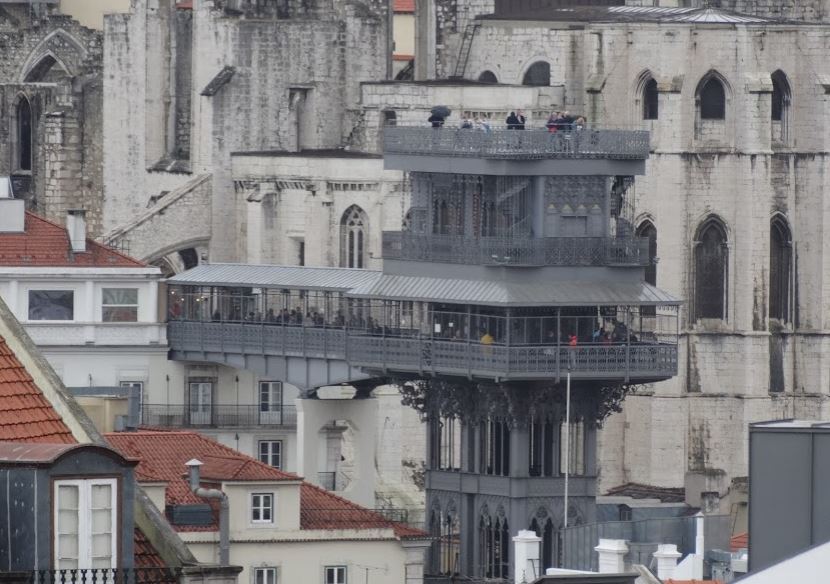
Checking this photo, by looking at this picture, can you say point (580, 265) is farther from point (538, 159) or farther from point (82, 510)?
point (82, 510)

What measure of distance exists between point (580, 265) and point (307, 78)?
1298 inches

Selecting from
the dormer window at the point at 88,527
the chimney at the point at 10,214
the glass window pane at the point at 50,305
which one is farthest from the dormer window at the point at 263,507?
the dormer window at the point at 88,527

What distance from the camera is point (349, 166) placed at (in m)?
119

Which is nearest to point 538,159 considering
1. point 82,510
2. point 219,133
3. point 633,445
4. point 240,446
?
point 240,446

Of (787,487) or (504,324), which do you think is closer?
(787,487)

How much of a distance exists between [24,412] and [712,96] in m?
80.7

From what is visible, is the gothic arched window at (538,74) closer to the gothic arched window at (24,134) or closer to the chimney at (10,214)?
the chimney at (10,214)

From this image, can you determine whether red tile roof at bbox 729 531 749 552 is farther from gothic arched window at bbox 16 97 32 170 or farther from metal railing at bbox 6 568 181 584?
gothic arched window at bbox 16 97 32 170

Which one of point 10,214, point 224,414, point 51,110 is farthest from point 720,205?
point 51,110

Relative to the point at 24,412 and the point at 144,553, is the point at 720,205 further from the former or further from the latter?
the point at 24,412

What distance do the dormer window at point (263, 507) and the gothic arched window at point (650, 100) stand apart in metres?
39.4

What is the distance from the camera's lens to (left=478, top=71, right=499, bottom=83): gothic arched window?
12293 centimetres

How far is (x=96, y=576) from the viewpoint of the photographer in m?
38.8

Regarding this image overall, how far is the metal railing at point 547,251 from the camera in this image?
94.8 meters
